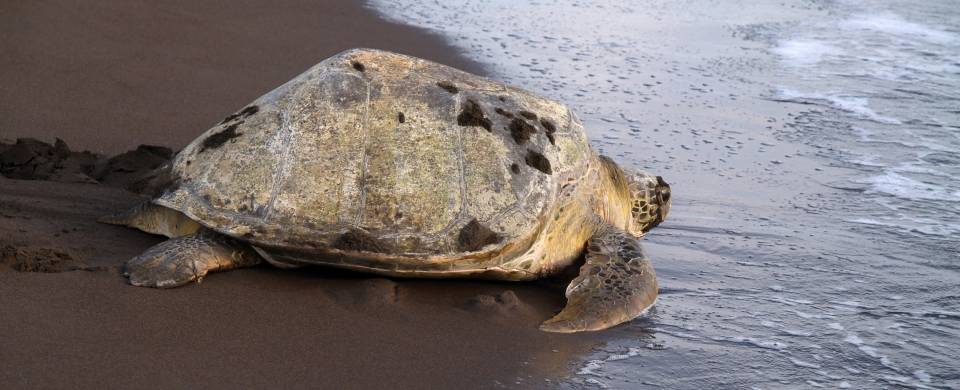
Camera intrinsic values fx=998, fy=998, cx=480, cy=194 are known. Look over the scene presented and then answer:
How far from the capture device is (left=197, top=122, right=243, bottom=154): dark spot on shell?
14.3ft

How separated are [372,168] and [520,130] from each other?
0.76 metres

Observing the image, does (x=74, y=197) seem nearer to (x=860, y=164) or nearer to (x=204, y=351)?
(x=204, y=351)

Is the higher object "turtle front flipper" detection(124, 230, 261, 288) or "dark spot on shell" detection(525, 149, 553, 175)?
"dark spot on shell" detection(525, 149, 553, 175)

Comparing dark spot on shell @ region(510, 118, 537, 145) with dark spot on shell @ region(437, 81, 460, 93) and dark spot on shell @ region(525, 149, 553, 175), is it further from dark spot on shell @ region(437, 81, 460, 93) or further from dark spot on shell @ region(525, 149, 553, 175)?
dark spot on shell @ region(437, 81, 460, 93)

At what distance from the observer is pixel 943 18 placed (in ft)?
40.1

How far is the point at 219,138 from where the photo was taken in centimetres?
439

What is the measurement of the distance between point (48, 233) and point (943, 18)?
36.9 ft

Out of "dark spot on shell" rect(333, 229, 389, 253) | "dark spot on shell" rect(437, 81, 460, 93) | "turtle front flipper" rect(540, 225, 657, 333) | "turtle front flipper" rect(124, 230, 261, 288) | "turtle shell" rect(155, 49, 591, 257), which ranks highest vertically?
"dark spot on shell" rect(437, 81, 460, 93)

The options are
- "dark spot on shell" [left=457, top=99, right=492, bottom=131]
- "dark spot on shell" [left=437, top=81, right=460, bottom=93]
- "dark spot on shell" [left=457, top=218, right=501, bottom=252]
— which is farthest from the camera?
"dark spot on shell" [left=437, top=81, right=460, bottom=93]

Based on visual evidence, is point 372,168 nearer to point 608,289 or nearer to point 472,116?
point 472,116

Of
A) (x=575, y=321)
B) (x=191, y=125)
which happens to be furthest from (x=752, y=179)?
(x=191, y=125)

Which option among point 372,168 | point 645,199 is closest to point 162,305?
point 372,168

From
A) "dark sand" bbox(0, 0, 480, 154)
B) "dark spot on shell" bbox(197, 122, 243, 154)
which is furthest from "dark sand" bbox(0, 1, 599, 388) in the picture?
"dark spot on shell" bbox(197, 122, 243, 154)

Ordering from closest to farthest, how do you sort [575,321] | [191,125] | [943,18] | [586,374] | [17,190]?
[586,374] < [575,321] < [17,190] < [191,125] < [943,18]
